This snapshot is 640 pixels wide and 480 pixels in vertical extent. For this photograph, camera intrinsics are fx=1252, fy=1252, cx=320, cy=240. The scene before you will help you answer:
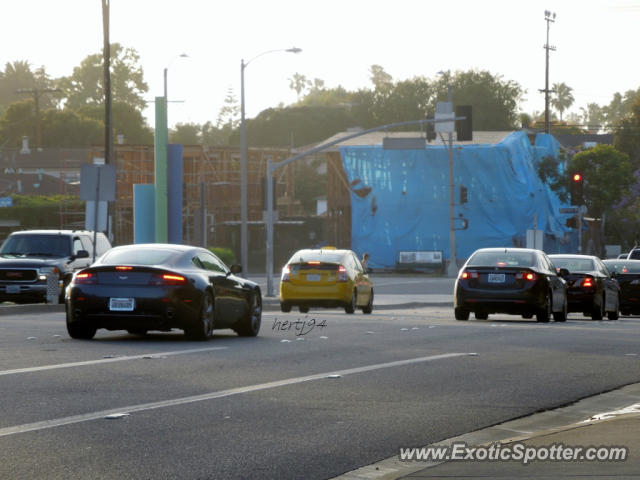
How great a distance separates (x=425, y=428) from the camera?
9.59m

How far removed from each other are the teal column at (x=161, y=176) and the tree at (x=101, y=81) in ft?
381

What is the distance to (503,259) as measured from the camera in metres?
25.7

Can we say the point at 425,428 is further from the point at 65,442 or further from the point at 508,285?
the point at 508,285

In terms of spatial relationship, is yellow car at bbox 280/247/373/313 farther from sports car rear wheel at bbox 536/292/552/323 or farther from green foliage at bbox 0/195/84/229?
green foliage at bbox 0/195/84/229

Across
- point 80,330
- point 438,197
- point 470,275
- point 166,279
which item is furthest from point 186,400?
point 438,197

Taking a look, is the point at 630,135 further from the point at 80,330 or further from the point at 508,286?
the point at 80,330

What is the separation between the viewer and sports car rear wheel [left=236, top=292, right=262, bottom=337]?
63.3 feet

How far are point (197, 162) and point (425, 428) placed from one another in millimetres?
63497

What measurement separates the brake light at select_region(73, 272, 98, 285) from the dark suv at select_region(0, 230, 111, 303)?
11.1 meters

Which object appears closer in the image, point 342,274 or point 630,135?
point 342,274

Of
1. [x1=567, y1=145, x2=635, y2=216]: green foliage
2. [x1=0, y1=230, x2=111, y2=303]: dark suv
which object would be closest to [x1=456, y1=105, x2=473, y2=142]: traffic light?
[x1=0, y1=230, x2=111, y2=303]: dark suv

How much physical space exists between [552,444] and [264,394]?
3727 mm

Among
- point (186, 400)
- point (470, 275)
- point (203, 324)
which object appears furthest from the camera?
point (470, 275)

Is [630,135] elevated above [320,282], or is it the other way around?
[630,135]
